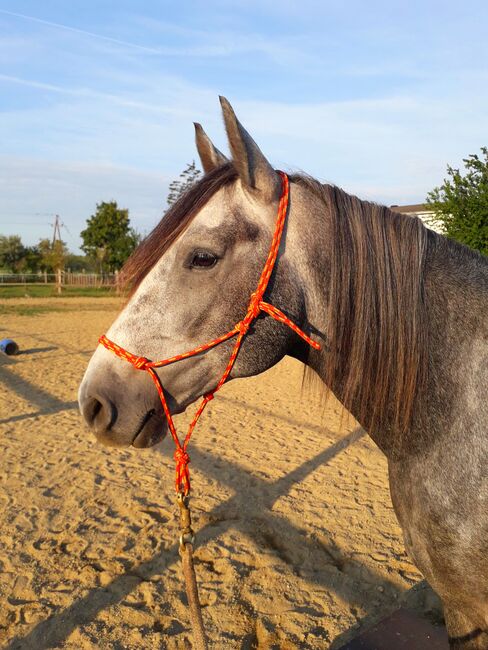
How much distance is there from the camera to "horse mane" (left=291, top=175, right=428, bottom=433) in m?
1.70

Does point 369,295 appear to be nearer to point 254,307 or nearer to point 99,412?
point 254,307

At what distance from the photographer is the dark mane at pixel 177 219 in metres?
1.77

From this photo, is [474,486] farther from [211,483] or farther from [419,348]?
[211,483]

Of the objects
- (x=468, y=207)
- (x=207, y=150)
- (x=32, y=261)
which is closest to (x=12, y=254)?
(x=32, y=261)

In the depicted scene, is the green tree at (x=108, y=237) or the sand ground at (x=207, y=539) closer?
the sand ground at (x=207, y=539)

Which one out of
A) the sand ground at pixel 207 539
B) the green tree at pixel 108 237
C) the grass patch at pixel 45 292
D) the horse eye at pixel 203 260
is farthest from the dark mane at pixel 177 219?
the green tree at pixel 108 237

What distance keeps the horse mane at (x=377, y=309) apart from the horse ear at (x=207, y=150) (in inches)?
20.9

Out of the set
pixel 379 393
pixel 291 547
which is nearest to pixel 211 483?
pixel 291 547

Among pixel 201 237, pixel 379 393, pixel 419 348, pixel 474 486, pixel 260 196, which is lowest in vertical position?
pixel 474 486

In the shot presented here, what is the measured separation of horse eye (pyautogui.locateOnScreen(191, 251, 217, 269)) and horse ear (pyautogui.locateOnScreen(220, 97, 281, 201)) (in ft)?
0.95

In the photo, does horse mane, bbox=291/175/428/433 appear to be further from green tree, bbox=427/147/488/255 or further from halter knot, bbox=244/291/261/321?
green tree, bbox=427/147/488/255

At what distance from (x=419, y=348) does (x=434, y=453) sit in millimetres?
370

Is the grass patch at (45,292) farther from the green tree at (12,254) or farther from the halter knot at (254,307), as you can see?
the halter knot at (254,307)

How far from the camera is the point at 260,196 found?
1.73m
